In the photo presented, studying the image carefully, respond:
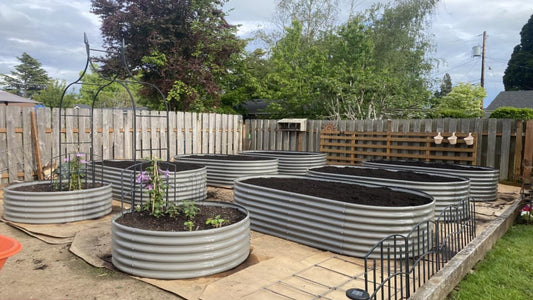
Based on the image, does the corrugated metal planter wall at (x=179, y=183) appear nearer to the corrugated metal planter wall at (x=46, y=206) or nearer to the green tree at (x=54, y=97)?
the corrugated metal planter wall at (x=46, y=206)

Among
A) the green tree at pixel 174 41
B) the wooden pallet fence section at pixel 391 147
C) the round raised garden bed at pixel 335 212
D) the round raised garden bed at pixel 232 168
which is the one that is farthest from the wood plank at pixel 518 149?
the green tree at pixel 174 41

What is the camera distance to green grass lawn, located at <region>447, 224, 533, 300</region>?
9.90 ft

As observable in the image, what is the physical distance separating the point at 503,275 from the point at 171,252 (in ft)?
10.5

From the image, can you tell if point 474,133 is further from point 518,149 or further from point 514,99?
point 514,99

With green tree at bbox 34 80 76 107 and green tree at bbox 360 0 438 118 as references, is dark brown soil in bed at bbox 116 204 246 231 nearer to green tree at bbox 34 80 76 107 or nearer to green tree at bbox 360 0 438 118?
green tree at bbox 360 0 438 118

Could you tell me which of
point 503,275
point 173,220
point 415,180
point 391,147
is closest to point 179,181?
point 173,220

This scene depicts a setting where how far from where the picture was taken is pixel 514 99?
2689cm

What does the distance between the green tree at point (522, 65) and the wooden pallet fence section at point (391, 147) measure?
31135 mm

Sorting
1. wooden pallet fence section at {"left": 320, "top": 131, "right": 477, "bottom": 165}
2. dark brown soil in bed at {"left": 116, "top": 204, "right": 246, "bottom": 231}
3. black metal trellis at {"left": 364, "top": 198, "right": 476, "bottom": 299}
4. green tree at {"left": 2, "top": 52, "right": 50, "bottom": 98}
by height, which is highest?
green tree at {"left": 2, "top": 52, "right": 50, "bottom": 98}

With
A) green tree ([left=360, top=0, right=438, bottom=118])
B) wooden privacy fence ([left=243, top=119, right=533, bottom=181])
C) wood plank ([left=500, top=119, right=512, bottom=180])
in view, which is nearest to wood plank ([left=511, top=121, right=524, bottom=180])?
wooden privacy fence ([left=243, top=119, right=533, bottom=181])

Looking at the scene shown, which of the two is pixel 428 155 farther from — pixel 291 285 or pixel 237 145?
pixel 291 285

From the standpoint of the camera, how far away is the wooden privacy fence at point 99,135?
23.0 feet

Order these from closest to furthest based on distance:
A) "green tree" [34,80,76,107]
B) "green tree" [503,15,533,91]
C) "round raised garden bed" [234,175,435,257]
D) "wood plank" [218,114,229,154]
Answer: "round raised garden bed" [234,175,435,257] → "wood plank" [218,114,229,154] → "green tree" [34,80,76,107] → "green tree" [503,15,533,91]

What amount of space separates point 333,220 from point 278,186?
Result: 111cm
